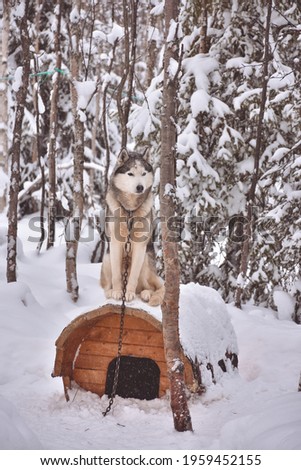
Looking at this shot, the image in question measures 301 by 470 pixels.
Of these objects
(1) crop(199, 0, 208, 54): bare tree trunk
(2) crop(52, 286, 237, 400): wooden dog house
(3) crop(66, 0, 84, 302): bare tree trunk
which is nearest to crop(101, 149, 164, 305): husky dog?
(2) crop(52, 286, 237, 400): wooden dog house

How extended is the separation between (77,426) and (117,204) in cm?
246

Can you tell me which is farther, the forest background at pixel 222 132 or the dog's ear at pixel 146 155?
the forest background at pixel 222 132

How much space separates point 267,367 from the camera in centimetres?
662

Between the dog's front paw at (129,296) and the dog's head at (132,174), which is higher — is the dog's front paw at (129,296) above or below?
below

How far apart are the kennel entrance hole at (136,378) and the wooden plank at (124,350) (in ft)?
0.39

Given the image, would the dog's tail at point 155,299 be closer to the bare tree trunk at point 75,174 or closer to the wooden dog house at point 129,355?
the wooden dog house at point 129,355

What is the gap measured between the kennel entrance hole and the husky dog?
2.89 ft

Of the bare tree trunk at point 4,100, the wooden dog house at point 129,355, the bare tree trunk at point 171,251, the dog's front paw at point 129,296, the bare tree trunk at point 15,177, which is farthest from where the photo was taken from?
the bare tree trunk at point 4,100

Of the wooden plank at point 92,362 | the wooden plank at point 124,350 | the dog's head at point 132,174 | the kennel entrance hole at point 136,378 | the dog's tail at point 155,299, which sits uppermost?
the dog's head at point 132,174

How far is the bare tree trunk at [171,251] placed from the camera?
4.29 meters

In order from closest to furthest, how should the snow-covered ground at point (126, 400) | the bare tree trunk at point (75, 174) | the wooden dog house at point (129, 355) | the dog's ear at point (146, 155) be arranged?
the snow-covered ground at point (126, 400) < the wooden dog house at point (129, 355) < the dog's ear at point (146, 155) < the bare tree trunk at point (75, 174)

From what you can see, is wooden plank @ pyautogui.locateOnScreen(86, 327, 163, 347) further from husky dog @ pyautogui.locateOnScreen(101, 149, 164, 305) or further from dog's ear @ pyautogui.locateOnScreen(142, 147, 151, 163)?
dog's ear @ pyautogui.locateOnScreen(142, 147, 151, 163)

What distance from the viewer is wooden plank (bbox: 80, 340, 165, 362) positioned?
566cm

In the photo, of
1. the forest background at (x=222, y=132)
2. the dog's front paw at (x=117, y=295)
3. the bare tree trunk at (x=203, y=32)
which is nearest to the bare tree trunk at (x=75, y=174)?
the forest background at (x=222, y=132)
